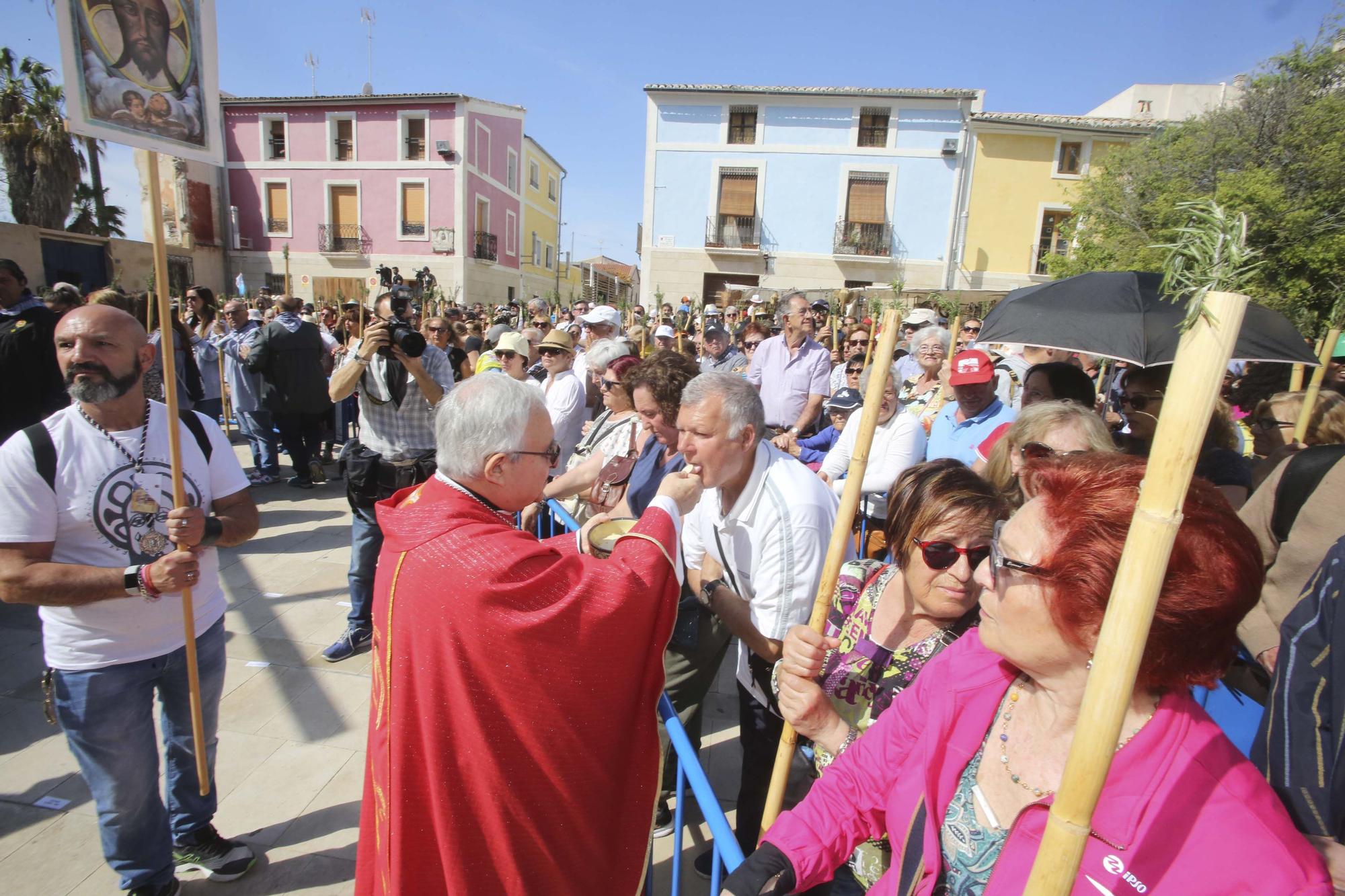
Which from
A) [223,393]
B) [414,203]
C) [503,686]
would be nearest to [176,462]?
[503,686]

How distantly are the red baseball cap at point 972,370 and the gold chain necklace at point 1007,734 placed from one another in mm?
2498

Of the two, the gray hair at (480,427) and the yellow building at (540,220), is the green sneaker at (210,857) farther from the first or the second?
the yellow building at (540,220)

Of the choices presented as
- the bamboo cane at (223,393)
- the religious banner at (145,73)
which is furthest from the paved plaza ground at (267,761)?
the bamboo cane at (223,393)

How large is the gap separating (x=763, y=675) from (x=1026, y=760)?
1138 millimetres

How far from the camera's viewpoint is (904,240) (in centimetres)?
2523

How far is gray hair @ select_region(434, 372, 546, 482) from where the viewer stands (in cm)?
162

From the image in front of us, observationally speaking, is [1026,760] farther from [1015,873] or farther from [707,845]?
[707,845]

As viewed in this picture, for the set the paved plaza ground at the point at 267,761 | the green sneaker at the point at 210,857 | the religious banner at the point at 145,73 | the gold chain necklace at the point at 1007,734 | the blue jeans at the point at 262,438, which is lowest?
the paved plaza ground at the point at 267,761

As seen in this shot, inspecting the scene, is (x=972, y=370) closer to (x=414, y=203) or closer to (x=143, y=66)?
(x=143, y=66)

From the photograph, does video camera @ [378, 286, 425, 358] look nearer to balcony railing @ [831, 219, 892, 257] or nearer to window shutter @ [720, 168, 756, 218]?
window shutter @ [720, 168, 756, 218]

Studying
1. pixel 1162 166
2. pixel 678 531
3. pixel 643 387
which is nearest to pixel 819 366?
pixel 643 387

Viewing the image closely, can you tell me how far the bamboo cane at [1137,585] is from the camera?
25.2 inches

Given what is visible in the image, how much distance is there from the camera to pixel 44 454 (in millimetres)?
1938

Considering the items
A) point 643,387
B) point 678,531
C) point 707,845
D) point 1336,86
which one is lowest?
point 707,845
